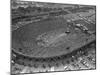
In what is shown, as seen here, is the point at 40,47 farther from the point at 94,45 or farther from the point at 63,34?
the point at 94,45

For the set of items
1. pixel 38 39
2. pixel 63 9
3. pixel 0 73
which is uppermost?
pixel 63 9

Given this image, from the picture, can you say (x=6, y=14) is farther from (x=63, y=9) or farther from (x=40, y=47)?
(x=63, y=9)

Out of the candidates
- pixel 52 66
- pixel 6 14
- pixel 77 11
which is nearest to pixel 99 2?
pixel 77 11

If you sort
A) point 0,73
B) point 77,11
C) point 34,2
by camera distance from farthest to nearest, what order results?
point 77,11 → point 34,2 → point 0,73

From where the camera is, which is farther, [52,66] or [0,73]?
[52,66]

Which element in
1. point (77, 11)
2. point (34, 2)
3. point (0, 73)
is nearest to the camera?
point (0, 73)

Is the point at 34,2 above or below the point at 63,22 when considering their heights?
above
